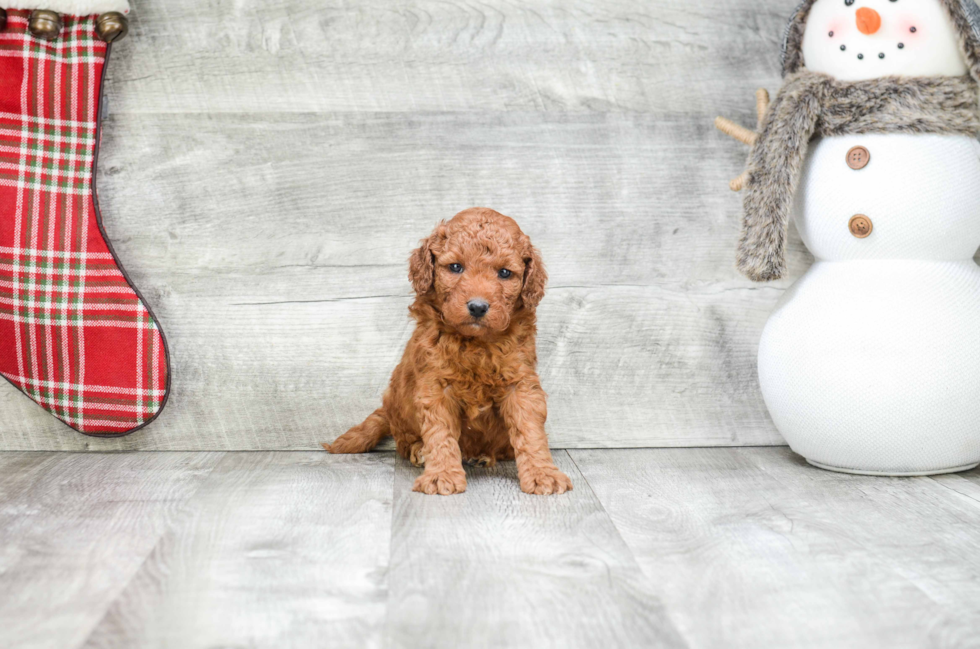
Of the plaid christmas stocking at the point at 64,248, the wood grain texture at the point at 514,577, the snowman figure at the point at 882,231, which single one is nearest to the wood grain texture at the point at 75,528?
the plaid christmas stocking at the point at 64,248

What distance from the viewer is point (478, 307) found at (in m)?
1.70

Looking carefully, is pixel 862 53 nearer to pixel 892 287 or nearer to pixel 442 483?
pixel 892 287

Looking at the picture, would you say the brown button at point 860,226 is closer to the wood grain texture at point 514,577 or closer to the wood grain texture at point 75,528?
the wood grain texture at point 514,577

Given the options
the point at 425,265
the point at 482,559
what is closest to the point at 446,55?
the point at 425,265

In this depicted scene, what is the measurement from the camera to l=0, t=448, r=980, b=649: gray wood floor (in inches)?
43.6

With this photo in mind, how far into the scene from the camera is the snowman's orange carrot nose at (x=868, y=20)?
1823 millimetres

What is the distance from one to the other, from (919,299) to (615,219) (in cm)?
77

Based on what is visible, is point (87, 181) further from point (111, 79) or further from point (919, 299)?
point (919, 299)

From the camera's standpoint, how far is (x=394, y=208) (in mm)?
2225

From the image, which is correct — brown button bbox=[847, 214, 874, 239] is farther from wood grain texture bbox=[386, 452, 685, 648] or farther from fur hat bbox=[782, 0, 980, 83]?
wood grain texture bbox=[386, 452, 685, 648]

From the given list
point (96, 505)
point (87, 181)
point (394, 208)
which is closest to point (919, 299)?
point (394, 208)

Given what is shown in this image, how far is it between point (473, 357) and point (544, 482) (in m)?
0.31

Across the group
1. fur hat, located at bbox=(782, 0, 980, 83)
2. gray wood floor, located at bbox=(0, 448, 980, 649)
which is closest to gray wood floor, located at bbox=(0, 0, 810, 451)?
gray wood floor, located at bbox=(0, 448, 980, 649)

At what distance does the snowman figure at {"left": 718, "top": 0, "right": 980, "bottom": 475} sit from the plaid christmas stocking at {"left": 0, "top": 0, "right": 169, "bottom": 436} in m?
1.53
